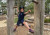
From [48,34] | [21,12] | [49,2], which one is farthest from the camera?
[49,2]

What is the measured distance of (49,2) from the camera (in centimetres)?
1077

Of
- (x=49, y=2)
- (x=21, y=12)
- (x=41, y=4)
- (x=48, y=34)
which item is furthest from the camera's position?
(x=49, y=2)

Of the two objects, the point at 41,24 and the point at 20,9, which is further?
the point at 20,9

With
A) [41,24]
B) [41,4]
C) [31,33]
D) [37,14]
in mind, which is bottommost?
[31,33]

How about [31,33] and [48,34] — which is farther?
[48,34]

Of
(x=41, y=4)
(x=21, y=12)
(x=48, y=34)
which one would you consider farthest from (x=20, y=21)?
(x=48, y=34)

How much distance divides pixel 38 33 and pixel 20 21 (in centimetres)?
49

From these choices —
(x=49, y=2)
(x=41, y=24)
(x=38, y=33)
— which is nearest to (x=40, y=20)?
(x=41, y=24)

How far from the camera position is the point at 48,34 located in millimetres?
4777

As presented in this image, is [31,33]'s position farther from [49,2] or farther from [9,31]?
[49,2]

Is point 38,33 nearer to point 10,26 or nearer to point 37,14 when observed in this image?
point 37,14

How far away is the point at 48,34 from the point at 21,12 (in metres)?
2.34

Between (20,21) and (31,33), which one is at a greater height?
(20,21)

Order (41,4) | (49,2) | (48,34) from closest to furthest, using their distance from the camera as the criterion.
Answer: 1. (41,4)
2. (48,34)
3. (49,2)
